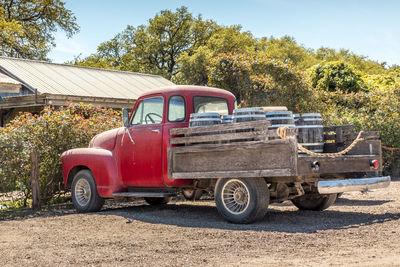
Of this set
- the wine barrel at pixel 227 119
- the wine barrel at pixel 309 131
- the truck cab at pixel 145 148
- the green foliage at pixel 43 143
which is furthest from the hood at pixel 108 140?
the wine barrel at pixel 309 131

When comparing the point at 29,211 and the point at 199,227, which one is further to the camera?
the point at 29,211

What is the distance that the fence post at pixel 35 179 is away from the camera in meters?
9.65

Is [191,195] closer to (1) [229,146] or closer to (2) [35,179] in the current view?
(2) [35,179]

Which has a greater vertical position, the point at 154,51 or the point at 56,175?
the point at 154,51

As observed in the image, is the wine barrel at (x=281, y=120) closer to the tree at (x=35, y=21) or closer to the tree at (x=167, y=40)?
the tree at (x=35, y=21)

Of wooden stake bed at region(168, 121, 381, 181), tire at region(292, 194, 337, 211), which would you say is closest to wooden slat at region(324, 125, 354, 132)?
wooden stake bed at region(168, 121, 381, 181)

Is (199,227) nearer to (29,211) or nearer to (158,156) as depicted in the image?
(158,156)

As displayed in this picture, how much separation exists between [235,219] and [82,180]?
3.53 meters

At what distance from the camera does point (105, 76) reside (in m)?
22.0

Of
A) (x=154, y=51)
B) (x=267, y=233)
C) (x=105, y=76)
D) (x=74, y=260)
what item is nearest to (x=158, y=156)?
(x=267, y=233)

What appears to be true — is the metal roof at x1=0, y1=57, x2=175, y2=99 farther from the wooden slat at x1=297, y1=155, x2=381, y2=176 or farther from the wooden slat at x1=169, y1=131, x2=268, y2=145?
the wooden slat at x1=297, y1=155, x2=381, y2=176

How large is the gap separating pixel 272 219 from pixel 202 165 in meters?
1.32

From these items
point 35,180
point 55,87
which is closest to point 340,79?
point 55,87

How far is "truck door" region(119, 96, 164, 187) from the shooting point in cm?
838
